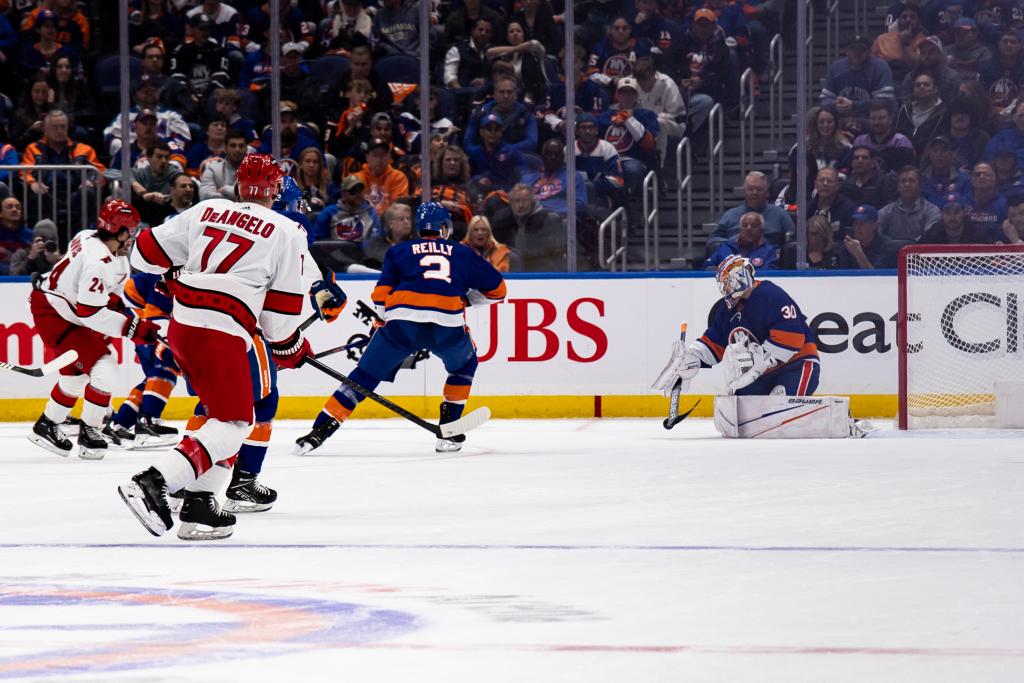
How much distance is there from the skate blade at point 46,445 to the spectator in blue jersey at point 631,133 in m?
4.85

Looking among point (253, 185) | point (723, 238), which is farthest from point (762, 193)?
point (253, 185)

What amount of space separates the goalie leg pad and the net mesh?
0.90m

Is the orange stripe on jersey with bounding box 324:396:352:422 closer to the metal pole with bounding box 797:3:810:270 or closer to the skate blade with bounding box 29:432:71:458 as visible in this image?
the skate blade with bounding box 29:432:71:458

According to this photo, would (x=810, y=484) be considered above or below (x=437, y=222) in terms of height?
below

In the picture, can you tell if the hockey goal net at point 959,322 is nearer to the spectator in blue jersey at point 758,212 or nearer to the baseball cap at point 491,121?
the spectator in blue jersey at point 758,212

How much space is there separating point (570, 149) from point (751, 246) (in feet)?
4.49

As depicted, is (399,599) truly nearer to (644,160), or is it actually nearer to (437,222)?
(437,222)

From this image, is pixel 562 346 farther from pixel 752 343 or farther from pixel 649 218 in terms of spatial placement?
pixel 752 343

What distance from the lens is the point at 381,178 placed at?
1132cm

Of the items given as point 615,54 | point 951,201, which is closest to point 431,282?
point 951,201

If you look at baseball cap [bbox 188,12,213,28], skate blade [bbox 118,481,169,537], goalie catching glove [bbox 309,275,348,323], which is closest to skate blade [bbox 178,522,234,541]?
skate blade [bbox 118,481,169,537]

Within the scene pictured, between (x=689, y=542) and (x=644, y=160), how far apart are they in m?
7.23

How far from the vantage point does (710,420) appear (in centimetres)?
1026

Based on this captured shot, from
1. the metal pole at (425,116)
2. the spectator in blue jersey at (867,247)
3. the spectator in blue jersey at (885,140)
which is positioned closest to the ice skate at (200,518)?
the metal pole at (425,116)
